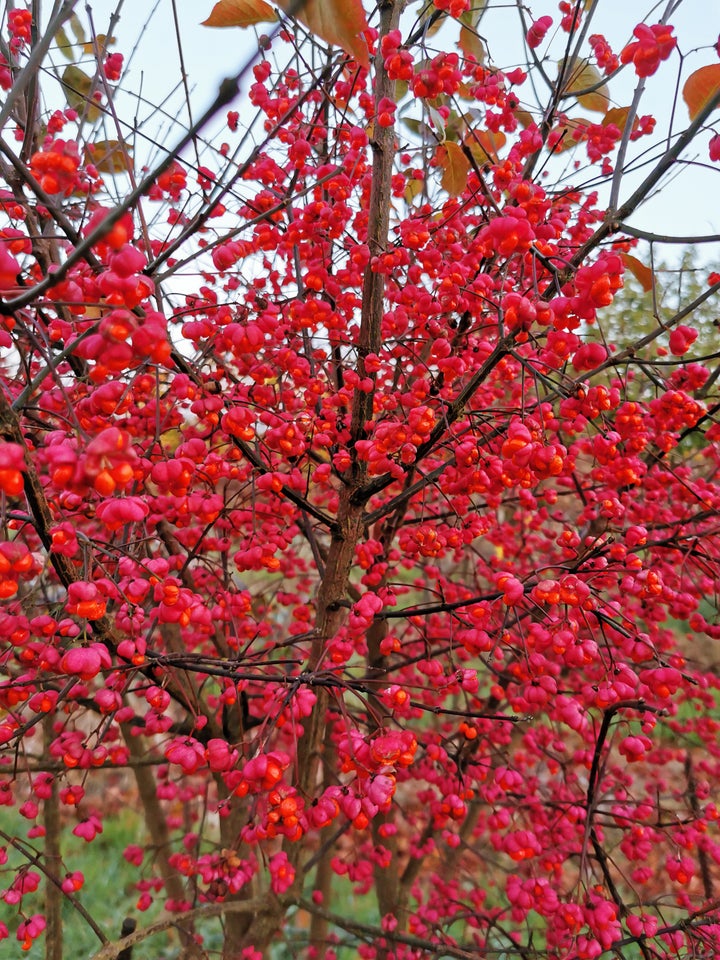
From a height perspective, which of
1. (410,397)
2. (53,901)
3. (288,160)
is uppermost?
(288,160)

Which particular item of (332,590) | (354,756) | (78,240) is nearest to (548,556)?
(332,590)

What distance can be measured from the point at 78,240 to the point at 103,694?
122 cm

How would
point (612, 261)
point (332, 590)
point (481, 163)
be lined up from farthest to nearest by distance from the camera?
point (481, 163) < point (332, 590) < point (612, 261)

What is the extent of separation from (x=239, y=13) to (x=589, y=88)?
4.51ft

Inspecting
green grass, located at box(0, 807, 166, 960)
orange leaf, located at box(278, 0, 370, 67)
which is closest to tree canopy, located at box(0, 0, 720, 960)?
orange leaf, located at box(278, 0, 370, 67)

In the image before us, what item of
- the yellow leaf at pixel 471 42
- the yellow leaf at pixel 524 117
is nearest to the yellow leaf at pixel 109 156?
the yellow leaf at pixel 471 42

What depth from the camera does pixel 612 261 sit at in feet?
4.42

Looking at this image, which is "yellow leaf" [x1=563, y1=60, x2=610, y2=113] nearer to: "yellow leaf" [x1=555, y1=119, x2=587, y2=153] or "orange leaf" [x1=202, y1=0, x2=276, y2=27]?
"yellow leaf" [x1=555, y1=119, x2=587, y2=153]

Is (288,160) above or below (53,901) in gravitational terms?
above

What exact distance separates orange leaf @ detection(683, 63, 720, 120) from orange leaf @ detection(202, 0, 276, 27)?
3.62 feet

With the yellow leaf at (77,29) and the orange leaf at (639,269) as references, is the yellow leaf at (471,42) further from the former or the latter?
the yellow leaf at (77,29)

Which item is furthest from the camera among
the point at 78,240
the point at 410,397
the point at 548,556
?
the point at 548,556

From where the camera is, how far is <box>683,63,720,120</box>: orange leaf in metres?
1.41

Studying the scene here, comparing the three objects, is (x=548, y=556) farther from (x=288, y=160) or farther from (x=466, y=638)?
(x=288, y=160)
